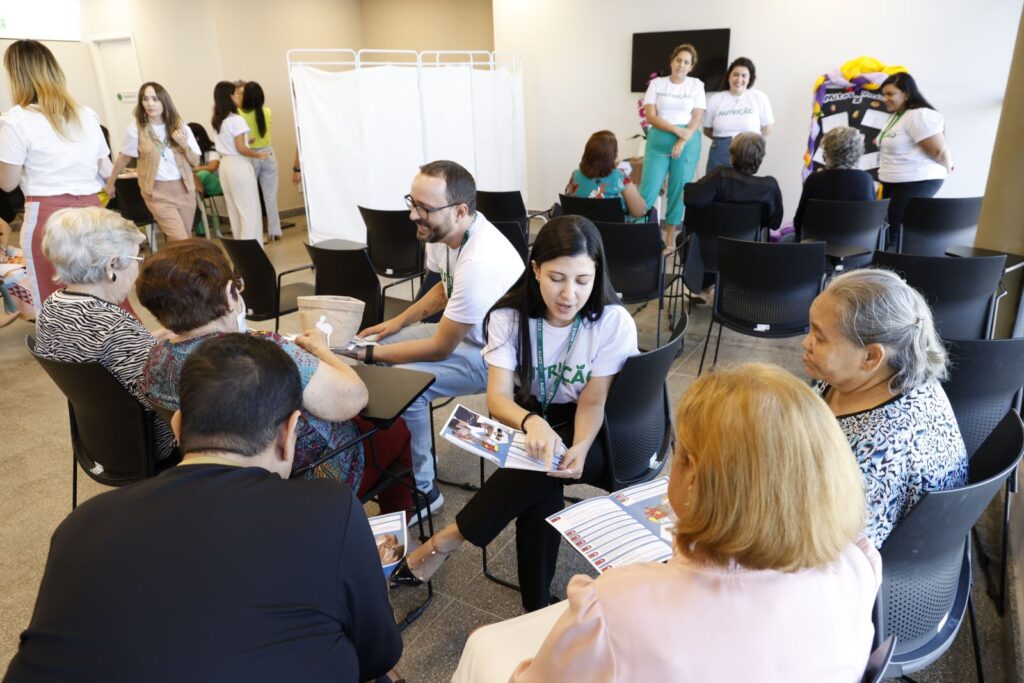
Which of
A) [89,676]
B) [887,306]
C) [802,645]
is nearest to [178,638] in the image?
[89,676]

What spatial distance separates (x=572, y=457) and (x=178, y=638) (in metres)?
1.11

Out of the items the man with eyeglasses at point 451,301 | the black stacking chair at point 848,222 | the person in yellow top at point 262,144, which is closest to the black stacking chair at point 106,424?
the man with eyeglasses at point 451,301

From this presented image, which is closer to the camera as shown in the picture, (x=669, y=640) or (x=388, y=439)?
(x=669, y=640)

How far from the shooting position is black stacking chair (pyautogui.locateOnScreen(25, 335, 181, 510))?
6.08 feet

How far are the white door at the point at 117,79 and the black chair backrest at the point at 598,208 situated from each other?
6.81 metres

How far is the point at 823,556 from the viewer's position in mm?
800

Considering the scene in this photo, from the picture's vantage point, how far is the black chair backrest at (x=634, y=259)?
11.7 feet

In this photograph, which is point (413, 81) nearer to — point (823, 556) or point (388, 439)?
point (388, 439)

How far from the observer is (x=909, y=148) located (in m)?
4.41

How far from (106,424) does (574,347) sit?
1.46 m

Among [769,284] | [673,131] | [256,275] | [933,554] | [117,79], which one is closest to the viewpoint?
[933,554]

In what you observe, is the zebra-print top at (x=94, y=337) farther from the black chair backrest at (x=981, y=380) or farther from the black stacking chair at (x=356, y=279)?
the black chair backrest at (x=981, y=380)

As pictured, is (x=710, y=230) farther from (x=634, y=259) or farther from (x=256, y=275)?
(x=256, y=275)

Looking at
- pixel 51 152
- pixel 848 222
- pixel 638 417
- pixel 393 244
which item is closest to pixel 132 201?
pixel 51 152
